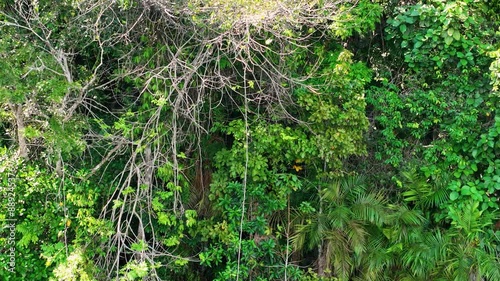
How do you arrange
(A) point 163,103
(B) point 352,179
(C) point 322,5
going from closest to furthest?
1. (A) point 163,103
2. (C) point 322,5
3. (B) point 352,179

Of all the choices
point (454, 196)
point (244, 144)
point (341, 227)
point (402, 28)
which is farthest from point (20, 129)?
point (454, 196)

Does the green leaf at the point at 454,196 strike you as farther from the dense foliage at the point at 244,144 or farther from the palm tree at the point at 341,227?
the palm tree at the point at 341,227

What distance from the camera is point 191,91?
193 inches

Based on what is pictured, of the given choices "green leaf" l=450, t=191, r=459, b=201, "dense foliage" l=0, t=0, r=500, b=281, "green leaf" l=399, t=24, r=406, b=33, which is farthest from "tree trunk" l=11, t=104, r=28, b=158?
"green leaf" l=450, t=191, r=459, b=201

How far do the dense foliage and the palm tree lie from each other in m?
0.02

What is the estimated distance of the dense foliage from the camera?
449 cm

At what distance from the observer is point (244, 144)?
4750 mm

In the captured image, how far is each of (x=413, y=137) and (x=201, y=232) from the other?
288cm

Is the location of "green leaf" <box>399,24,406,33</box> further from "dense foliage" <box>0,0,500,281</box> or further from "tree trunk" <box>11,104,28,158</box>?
"tree trunk" <box>11,104,28,158</box>

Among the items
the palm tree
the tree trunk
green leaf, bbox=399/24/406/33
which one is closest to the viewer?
the tree trunk

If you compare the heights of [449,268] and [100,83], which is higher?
[100,83]

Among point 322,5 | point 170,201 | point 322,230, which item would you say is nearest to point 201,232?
point 170,201

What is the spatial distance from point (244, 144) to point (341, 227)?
1486mm

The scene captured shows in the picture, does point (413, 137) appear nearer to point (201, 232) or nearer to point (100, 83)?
point (201, 232)
